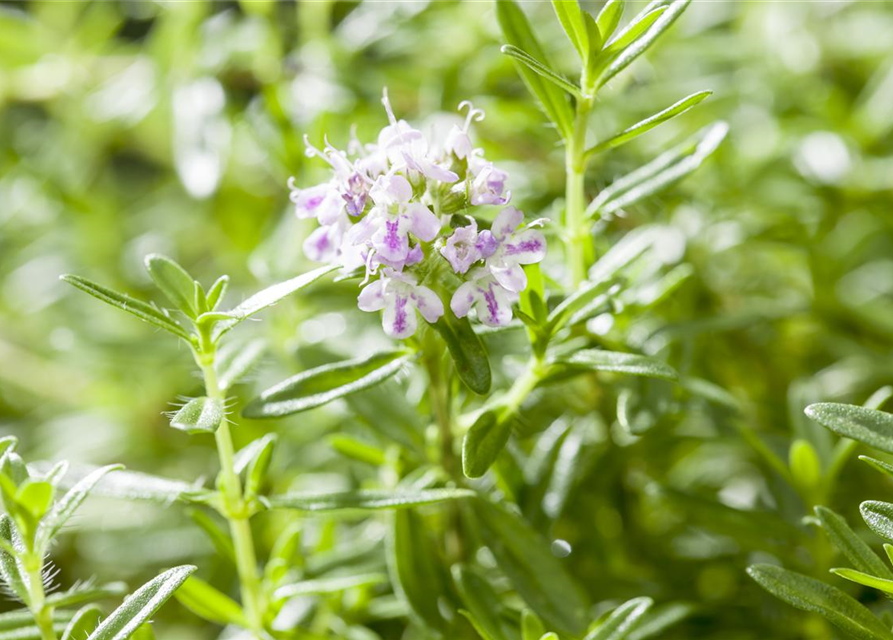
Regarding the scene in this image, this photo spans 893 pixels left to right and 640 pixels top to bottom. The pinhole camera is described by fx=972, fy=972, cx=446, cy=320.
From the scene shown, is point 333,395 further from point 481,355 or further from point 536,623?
point 536,623

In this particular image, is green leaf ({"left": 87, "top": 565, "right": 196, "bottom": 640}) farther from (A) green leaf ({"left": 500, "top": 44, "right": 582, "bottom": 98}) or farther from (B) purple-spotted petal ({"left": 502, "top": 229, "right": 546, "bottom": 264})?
(A) green leaf ({"left": 500, "top": 44, "right": 582, "bottom": 98})

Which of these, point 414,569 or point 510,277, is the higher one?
point 510,277

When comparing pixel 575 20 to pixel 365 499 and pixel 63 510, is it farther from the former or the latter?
pixel 63 510

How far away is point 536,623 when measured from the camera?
0.93 metres

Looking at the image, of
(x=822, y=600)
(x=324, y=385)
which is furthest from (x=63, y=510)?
(x=822, y=600)

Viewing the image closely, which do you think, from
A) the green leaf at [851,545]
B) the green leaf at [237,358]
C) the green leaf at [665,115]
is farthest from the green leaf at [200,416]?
the green leaf at [851,545]

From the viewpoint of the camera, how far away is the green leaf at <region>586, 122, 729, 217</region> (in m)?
1.09

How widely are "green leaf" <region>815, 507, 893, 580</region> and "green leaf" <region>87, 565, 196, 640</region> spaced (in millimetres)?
577

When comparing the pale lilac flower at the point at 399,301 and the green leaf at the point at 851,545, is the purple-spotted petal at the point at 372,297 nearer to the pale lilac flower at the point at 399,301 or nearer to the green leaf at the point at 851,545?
the pale lilac flower at the point at 399,301

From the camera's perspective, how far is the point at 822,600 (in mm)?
878

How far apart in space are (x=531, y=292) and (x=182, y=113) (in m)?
1.05

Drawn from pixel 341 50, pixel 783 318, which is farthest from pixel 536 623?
pixel 341 50

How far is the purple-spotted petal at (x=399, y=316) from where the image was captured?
87 cm

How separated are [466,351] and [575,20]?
338 mm
